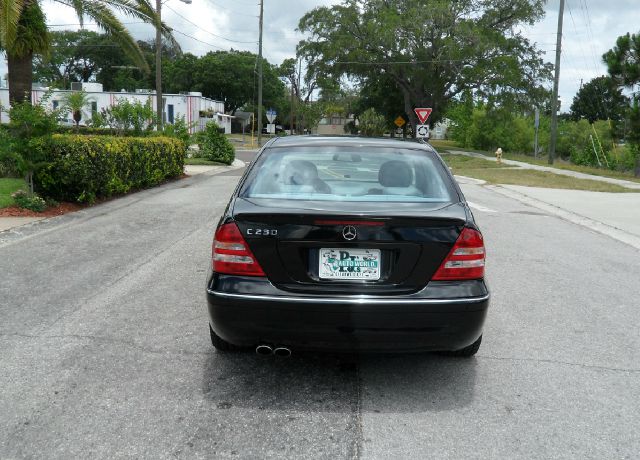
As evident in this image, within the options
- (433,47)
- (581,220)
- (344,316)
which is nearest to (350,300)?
(344,316)

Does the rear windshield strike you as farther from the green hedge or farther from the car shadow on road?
the green hedge

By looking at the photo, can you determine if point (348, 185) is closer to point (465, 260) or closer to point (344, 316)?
point (465, 260)

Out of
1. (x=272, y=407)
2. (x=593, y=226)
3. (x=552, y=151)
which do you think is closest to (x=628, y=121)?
(x=552, y=151)

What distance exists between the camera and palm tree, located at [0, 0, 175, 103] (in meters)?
12.6

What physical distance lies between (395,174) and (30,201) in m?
8.36

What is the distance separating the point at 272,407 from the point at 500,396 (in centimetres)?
139

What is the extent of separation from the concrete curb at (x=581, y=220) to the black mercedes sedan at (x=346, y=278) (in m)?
7.14

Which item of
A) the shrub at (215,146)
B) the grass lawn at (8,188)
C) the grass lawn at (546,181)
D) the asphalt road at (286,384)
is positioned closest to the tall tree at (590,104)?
the grass lawn at (546,181)

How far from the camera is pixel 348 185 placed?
4.78 meters

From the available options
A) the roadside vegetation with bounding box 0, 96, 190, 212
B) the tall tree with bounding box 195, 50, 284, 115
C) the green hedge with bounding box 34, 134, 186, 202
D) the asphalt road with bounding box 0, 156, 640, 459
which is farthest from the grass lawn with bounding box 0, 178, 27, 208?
the tall tree with bounding box 195, 50, 284, 115

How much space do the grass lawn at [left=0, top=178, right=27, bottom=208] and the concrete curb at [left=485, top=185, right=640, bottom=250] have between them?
413 inches

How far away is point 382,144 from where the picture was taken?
15.0 ft

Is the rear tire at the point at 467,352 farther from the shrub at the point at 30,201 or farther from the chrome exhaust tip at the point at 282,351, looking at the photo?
the shrub at the point at 30,201

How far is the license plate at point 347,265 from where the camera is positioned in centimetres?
347
